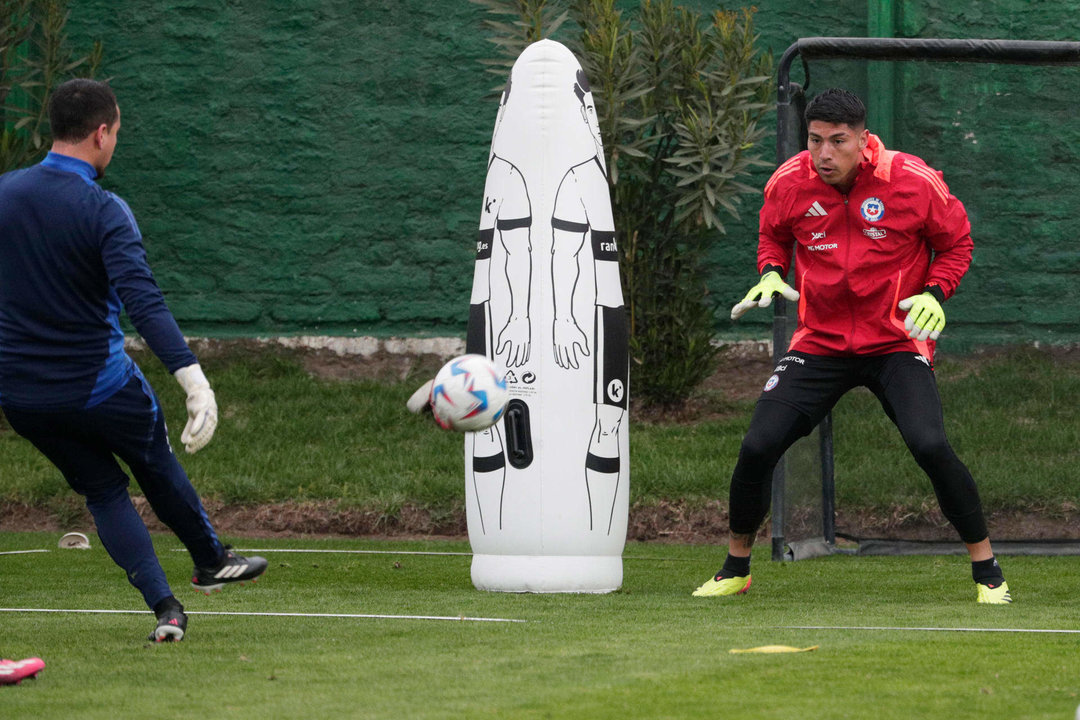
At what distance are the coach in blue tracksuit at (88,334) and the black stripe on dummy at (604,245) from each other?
2080mm

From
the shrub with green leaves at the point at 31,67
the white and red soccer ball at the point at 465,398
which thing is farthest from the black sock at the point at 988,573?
the shrub with green leaves at the point at 31,67

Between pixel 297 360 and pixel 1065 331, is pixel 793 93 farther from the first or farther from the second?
pixel 297 360

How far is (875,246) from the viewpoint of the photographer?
5.61 meters

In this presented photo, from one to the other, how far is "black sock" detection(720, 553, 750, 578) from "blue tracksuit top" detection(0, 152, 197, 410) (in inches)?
93.5

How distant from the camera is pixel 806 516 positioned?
749 centimetres

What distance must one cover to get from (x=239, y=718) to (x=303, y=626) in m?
1.50

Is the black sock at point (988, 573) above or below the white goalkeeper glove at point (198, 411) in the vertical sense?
below

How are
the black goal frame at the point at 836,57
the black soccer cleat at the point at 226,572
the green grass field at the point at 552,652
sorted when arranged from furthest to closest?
the black goal frame at the point at 836,57, the black soccer cleat at the point at 226,572, the green grass field at the point at 552,652

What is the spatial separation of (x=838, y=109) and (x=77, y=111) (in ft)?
8.73

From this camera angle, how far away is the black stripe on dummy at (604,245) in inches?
237

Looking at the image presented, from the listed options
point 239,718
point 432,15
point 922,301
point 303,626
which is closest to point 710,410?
point 432,15

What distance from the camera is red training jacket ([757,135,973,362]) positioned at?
559 centimetres

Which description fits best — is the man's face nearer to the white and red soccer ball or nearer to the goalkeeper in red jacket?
the goalkeeper in red jacket

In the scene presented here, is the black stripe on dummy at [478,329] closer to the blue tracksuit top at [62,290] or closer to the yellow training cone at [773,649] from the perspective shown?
the blue tracksuit top at [62,290]
